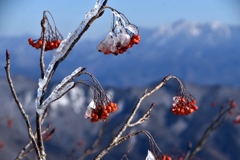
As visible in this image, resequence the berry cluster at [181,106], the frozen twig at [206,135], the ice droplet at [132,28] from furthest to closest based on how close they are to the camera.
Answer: the frozen twig at [206,135]
the berry cluster at [181,106]
the ice droplet at [132,28]

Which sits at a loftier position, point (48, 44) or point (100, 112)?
point (48, 44)

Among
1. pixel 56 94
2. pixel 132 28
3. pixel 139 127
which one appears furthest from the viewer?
pixel 139 127

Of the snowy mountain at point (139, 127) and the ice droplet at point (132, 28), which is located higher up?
the ice droplet at point (132, 28)


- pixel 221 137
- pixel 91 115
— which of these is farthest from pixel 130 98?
pixel 91 115

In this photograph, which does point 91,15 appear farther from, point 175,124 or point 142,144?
point 175,124

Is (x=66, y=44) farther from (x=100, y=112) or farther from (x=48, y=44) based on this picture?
(x=48, y=44)

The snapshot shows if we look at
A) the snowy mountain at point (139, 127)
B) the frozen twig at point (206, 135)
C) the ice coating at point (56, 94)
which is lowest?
the snowy mountain at point (139, 127)

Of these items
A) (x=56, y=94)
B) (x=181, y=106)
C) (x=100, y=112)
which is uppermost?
(x=56, y=94)

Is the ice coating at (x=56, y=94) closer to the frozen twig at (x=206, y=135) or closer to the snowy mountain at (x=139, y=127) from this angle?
the frozen twig at (x=206, y=135)

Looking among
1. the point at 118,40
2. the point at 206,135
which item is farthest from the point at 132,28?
the point at 206,135

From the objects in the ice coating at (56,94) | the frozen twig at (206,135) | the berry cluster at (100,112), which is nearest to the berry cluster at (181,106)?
the berry cluster at (100,112)
